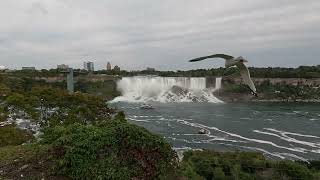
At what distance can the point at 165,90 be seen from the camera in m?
74.7

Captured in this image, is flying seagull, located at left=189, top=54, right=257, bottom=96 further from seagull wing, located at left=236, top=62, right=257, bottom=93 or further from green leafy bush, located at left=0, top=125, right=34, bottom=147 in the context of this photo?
green leafy bush, located at left=0, top=125, right=34, bottom=147

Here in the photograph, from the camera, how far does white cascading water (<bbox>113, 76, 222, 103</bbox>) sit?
7178 centimetres

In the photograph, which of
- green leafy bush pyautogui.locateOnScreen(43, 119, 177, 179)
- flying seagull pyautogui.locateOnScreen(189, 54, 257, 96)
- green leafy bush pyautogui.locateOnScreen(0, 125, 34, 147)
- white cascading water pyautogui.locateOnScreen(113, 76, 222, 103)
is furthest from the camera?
white cascading water pyautogui.locateOnScreen(113, 76, 222, 103)

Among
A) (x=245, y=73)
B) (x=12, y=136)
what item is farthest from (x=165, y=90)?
(x=245, y=73)

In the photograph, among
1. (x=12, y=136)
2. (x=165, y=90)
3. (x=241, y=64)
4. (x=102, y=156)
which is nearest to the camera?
(x=102, y=156)

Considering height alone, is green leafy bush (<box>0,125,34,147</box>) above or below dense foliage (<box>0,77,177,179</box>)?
below

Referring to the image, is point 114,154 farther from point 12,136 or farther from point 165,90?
point 165,90

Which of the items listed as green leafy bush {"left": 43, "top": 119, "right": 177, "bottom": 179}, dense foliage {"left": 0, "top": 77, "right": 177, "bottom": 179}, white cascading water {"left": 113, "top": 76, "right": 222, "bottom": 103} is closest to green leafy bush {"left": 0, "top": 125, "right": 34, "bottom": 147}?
dense foliage {"left": 0, "top": 77, "right": 177, "bottom": 179}

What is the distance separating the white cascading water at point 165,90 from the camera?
2826 inches

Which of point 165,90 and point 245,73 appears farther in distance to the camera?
point 165,90

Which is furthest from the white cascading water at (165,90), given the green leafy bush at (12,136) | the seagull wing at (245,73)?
the seagull wing at (245,73)

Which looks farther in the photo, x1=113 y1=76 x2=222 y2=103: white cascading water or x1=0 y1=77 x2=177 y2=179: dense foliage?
x1=113 y1=76 x2=222 y2=103: white cascading water

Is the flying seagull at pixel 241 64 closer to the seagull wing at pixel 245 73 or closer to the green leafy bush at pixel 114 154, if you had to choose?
the seagull wing at pixel 245 73

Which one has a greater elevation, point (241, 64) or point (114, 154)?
point (241, 64)
